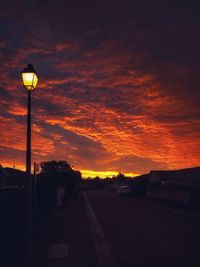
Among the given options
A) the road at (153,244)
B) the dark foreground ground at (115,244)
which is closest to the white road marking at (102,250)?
the dark foreground ground at (115,244)

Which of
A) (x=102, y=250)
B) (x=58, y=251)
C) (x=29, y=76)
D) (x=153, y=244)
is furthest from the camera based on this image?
(x=153, y=244)

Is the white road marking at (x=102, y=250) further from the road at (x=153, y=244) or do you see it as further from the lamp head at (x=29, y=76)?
the lamp head at (x=29, y=76)

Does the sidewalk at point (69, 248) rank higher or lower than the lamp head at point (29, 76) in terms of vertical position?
lower

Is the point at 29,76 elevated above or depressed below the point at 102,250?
above

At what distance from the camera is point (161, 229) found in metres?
18.5

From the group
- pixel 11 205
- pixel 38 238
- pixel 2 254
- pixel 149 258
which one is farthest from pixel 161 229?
pixel 2 254

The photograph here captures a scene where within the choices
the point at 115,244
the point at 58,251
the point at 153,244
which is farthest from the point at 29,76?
the point at 153,244

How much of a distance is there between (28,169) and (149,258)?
12.9ft

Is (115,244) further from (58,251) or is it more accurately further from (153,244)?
(58,251)

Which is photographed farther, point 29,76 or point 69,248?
point 69,248

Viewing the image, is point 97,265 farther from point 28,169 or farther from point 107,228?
point 107,228

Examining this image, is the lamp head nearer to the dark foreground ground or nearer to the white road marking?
the dark foreground ground

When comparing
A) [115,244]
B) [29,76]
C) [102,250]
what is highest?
[29,76]

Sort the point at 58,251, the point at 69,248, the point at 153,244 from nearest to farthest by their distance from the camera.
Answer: the point at 58,251 < the point at 69,248 < the point at 153,244
